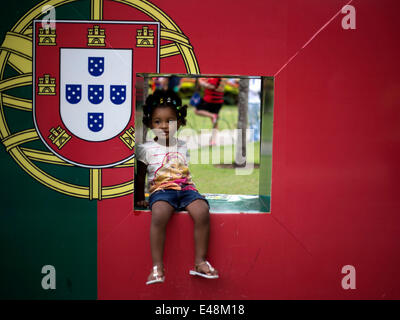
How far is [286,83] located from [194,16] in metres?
0.63

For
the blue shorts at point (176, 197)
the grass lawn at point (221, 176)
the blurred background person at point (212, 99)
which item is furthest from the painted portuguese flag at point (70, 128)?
the blurred background person at point (212, 99)

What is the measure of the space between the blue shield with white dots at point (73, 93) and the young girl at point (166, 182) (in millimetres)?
485

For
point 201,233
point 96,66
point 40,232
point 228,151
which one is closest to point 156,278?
point 201,233

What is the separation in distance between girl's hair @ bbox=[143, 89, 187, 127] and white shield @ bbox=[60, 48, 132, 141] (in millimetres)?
356

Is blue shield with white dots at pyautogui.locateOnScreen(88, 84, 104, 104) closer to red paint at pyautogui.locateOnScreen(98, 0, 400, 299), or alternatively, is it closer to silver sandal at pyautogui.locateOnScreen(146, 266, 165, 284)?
red paint at pyautogui.locateOnScreen(98, 0, 400, 299)

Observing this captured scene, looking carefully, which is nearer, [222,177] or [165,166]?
[165,166]

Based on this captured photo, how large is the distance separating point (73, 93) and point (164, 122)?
0.59 metres

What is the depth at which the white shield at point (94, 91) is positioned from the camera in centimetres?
244

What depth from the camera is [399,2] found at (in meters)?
2.46

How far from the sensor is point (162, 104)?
9.13 feet

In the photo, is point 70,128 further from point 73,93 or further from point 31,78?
point 31,78
